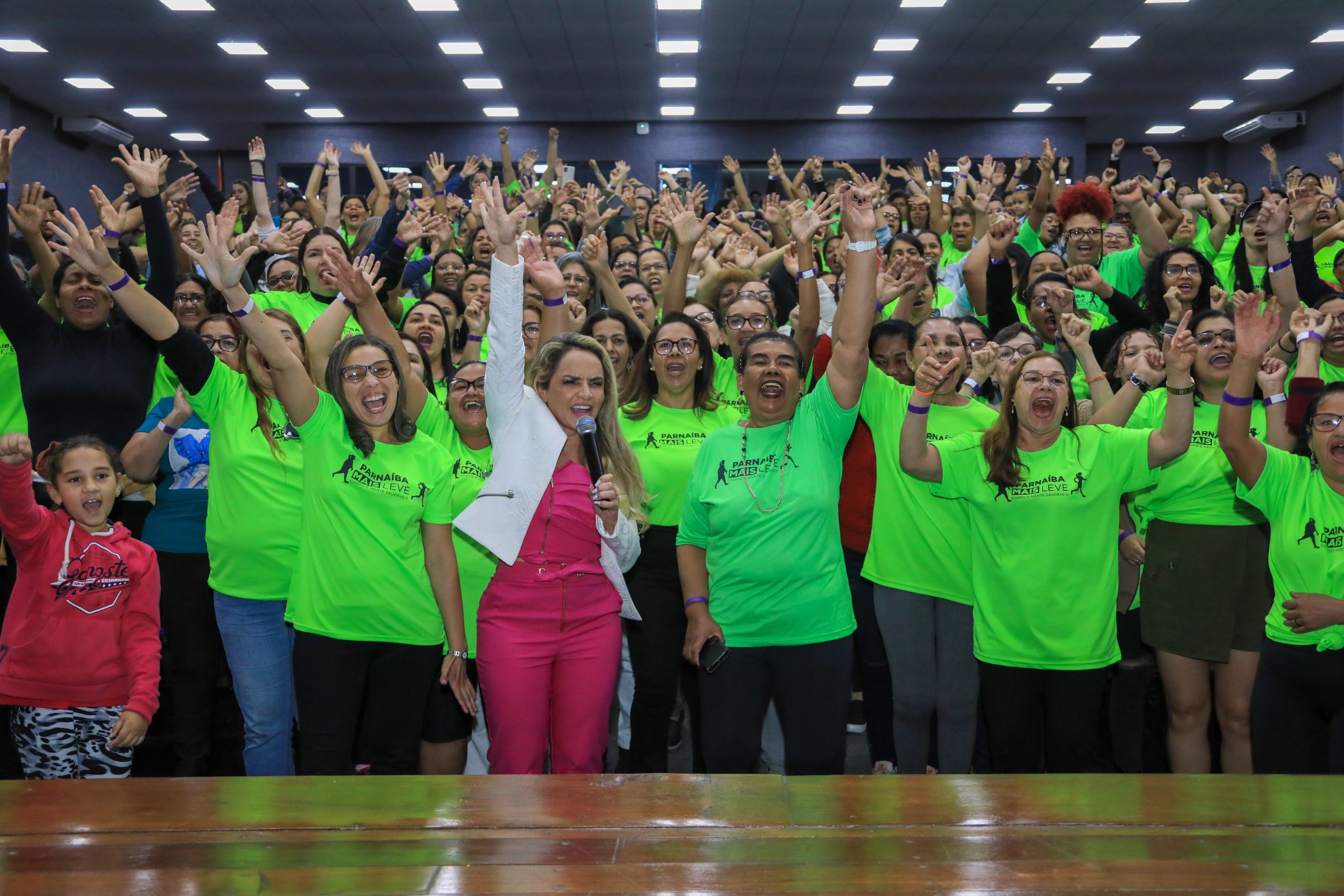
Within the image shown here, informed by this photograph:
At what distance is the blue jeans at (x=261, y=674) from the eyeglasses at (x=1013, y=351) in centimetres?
253

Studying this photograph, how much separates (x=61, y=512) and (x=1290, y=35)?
14.6 metres

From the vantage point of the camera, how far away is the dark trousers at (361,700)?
2.83 meters

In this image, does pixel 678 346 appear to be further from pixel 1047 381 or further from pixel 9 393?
pixel 9 393

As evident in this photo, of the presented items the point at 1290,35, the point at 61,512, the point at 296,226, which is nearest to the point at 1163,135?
the point at 1290,35

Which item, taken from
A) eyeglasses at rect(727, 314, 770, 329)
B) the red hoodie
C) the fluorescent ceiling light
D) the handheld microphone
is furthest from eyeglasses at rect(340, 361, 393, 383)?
the fluorescent ceiling light

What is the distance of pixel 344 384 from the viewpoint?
9.59 ft

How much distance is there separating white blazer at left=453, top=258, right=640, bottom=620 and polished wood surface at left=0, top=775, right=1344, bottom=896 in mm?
1059

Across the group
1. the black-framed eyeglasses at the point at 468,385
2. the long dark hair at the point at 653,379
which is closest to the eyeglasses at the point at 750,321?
the long dark hair at the point at 653,379

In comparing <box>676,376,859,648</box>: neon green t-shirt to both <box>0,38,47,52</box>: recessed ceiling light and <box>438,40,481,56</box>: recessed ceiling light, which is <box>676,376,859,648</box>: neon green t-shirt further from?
<box>0,38,47,52</box>: recessed ceiling light

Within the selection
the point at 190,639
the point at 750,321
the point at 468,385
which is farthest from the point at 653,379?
the point at 190,639

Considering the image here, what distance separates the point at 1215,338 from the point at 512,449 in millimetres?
2274

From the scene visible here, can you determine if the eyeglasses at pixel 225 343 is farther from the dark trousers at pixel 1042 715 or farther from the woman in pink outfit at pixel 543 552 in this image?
the dark trousers at pixel 1042 715

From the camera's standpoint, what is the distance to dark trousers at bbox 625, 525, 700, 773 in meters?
3.34

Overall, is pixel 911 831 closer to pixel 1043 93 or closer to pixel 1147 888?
pixel 1147 888
